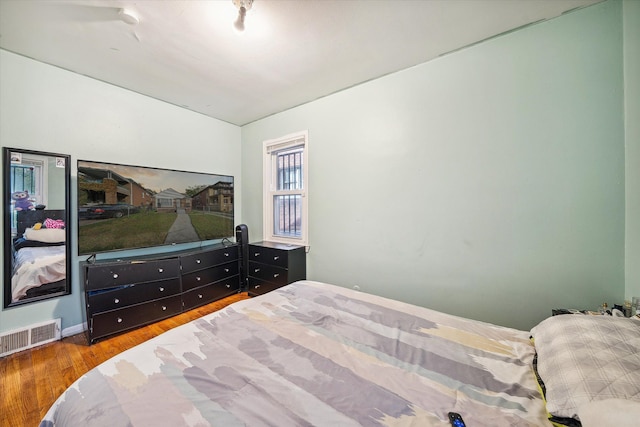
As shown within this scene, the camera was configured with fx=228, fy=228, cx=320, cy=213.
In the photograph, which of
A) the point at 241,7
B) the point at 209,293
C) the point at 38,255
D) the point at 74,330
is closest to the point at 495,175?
the point at 241,7

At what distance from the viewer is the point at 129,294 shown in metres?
2.28

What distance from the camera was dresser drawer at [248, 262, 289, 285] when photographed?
278 cm

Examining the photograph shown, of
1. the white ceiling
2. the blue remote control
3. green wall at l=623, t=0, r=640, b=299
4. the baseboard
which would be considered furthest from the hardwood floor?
green wall at l=623, t=0, r=640, b=299

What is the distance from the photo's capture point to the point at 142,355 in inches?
39.0

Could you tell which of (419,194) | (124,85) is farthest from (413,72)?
(124,85)

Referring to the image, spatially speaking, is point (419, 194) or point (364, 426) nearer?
point (364, 426)

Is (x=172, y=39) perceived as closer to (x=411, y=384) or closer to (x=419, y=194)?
(x=419, y=194)

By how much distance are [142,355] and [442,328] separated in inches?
58.5

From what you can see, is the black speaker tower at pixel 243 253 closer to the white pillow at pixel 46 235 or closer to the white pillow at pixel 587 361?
the white pillow at pixel 46 235

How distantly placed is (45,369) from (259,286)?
185cm

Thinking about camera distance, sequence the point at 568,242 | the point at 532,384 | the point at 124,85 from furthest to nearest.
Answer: the point at 124,85 → the point at 568,242 → the point at 532,384

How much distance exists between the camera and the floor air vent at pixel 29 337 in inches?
74.5

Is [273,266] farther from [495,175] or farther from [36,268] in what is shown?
[495,175]

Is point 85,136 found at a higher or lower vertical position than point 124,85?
lower
